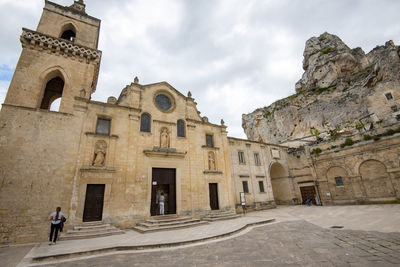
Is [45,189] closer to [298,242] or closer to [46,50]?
[46,50]

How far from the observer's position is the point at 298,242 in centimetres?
680

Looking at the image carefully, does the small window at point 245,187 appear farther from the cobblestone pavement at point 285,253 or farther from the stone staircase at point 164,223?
the cobblestone pavement at point 285,253

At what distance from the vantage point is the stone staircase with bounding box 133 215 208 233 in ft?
35.2

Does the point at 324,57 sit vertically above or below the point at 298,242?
above

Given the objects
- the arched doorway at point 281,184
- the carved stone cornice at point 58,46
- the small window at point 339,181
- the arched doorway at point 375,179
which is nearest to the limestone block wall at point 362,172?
the arched doorway at point 375,179

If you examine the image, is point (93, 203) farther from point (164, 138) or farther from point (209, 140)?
point (209, 140)

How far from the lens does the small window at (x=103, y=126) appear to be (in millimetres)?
12984

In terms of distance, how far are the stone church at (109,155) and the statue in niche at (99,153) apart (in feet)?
0.20

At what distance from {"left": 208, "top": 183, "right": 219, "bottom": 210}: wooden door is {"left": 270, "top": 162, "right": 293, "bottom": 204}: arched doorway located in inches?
491

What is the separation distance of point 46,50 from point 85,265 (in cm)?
1515

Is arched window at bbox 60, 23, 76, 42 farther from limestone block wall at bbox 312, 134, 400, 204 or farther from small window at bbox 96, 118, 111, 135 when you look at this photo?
limestone block wall at bbox 312, 134, 400, 204

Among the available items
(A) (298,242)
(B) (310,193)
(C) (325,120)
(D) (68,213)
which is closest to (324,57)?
(C) (325,120)

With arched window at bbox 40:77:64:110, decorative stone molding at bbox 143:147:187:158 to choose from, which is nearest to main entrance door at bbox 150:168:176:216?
decorative stone molding at bbox 143:147:187:158

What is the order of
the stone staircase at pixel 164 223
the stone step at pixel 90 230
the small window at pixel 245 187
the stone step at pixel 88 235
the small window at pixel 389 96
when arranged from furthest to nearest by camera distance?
the small window at pixel 389 96
the small window at pixel 245 187
the stone staircase at pixel 164 223
the stone step at pixel 90 230
the stone step at pixel 88 235
